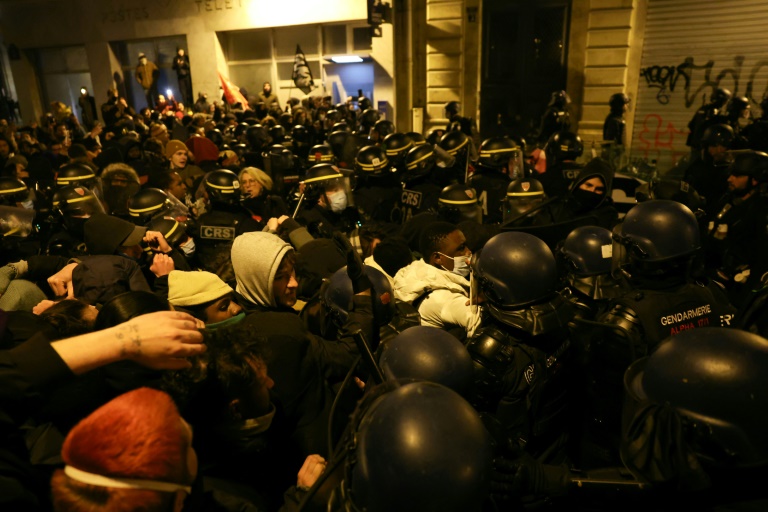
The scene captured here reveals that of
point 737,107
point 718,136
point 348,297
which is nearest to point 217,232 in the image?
point 348,297

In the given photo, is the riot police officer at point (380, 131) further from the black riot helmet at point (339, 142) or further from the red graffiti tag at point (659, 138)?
the red graffiti tag at point (659, 138)

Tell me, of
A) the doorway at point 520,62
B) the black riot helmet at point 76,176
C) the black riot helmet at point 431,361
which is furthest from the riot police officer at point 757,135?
the black riot helmet at point 76,176

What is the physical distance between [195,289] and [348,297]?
0.85 metres

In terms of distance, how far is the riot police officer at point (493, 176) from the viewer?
20.8 feet

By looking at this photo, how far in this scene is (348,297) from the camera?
10.2ft

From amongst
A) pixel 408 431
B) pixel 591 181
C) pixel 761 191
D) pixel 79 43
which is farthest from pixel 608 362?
pixel 79 43

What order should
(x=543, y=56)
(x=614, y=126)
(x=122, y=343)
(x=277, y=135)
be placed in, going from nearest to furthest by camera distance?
(x=122, y=343) < (x=277, y=135) < (x=614, y=126) < (x=543, y=56)

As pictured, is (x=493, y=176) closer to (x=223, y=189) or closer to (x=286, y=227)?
(x=286, y=227)

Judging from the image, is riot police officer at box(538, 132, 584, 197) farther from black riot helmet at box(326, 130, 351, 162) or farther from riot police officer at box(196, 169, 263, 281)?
black riot helmet at box(326, 130, 351, 162)

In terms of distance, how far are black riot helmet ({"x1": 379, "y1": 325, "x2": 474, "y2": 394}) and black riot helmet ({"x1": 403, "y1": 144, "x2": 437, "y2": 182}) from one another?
14.1 ft

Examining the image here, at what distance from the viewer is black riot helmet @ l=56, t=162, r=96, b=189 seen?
635 centimetres

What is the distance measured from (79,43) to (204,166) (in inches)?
894

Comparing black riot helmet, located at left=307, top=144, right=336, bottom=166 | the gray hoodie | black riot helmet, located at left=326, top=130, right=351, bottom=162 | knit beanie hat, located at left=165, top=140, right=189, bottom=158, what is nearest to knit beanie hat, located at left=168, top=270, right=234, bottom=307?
the gray hoodie

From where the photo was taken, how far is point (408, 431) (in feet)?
4.44
